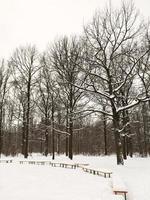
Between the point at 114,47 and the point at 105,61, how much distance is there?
167 cm

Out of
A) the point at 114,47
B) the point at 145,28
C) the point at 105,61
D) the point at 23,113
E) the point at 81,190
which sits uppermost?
the point at 145,28

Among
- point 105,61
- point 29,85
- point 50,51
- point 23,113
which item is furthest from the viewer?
point 23,113

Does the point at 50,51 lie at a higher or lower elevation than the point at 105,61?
higher

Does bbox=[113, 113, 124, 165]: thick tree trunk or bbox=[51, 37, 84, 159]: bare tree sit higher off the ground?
bbox=[51, 37, 84, 159]: bare tree

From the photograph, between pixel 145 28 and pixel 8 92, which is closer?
pixel 145 28

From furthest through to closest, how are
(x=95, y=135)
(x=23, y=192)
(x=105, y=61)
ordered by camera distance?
(x=95, y=135)
(x=105, y=61)
(x=23, y=192)

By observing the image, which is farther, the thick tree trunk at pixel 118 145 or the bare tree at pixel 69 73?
the bare tree at pixel 69 73

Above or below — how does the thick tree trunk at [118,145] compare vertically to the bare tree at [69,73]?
below

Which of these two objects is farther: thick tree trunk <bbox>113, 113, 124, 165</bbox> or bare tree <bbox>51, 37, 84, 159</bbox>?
bare tree <bbox>51, 37, 84, 159</bbox>

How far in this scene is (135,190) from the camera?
10398mm

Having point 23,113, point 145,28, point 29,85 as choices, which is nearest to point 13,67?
point 29,85

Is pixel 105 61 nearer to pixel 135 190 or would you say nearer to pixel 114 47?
pixel 114 47

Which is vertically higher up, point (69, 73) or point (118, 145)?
point (69, 73)

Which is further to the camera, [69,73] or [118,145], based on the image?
[69,73]
